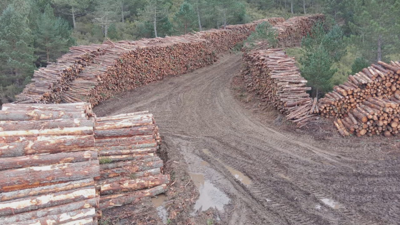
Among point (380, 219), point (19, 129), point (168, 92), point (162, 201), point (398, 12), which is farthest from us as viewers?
point (168, 92)

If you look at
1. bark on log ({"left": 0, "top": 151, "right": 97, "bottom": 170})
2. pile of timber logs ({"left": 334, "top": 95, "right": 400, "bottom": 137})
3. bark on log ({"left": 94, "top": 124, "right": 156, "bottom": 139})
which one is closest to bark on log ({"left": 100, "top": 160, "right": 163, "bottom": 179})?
bark on log ({"left": 0, "top": 151, "right": 97, "bottom": 170})

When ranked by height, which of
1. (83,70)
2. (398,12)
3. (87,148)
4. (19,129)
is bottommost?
(87,148)

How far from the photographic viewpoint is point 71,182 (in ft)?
22.8

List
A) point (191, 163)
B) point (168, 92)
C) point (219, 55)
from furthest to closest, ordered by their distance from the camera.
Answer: point (219, 55)
point (168, 92)
point (191, 163)

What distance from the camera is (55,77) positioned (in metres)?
15.6

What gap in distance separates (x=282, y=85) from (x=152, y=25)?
83.4 ft

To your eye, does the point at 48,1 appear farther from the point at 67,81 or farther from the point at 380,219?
the point at 380,219

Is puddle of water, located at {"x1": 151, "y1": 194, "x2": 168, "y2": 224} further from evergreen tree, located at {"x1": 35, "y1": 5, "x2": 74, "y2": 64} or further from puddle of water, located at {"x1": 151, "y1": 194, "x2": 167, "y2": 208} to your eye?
evergreen tree, located at {"x1": 35, "y1": 5, "x2": 74, "y2": 64}

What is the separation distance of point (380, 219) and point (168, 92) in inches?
538

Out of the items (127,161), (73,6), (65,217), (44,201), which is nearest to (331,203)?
(127,161)

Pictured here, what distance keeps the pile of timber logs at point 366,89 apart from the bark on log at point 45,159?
30.3ft

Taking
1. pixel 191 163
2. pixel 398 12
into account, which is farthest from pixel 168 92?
pixel 398 12

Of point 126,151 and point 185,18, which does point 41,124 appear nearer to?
point 126,151

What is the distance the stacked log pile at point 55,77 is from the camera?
14680 millimetres
